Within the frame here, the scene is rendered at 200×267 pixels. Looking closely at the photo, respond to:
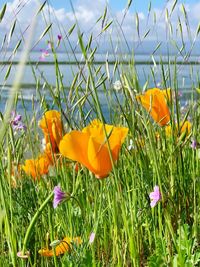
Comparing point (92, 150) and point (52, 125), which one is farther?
point (52, 125)

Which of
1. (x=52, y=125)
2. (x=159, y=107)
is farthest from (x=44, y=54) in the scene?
(x=159, y=107)

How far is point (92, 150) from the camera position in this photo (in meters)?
0.80

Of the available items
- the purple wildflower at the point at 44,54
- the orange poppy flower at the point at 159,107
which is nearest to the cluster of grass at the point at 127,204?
the orange poppy flower at the point at 159,107

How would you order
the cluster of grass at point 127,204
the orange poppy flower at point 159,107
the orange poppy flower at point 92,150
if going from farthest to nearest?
the orange poppy flower at point 159,107, the cluster of grass at point 127,204, the orange poppy flower at point 92,150

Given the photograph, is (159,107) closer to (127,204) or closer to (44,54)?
(127,204)

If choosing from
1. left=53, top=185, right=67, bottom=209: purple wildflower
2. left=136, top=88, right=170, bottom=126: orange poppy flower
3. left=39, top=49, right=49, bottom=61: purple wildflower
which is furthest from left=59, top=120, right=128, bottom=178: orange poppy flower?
left=39, top=49, right=49, bottom=61: purple wildflower

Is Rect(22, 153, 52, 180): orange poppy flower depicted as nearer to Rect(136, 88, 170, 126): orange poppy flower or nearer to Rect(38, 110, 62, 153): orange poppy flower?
Rect(38, 110, 62, 153): orange poppy flower

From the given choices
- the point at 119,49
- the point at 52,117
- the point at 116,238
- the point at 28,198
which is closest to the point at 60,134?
the point at 52,117

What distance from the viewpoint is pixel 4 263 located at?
1.04 metres

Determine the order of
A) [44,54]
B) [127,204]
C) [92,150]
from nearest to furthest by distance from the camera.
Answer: [92,150] → [127,204] → [44,54]

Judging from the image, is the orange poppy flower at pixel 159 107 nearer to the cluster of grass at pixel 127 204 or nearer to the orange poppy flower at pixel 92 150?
the cluster of grass at pixel 127 204

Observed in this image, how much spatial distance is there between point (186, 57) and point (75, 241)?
475mm

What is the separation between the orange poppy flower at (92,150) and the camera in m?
0.80

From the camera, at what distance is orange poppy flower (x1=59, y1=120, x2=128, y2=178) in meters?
0.80
